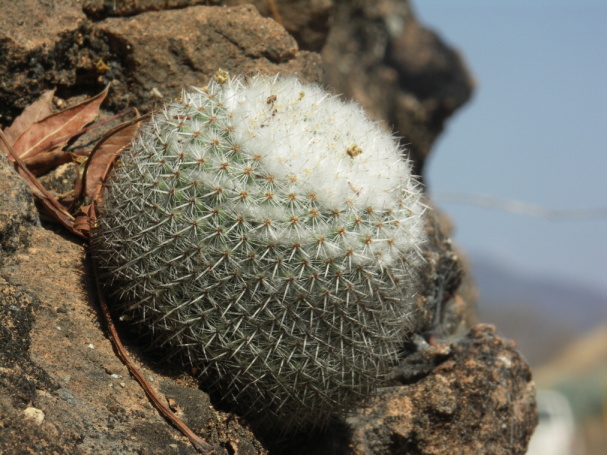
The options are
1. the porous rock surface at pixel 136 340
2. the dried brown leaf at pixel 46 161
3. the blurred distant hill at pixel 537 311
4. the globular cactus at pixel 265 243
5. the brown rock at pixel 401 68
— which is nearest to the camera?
the porous rock surface at pixel 136 340

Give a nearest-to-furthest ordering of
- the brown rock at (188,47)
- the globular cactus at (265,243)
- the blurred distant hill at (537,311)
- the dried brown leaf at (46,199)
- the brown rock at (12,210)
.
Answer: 1. the globular cactus at (265,243)
2. the brown rock at (12,210)
3. the dried brown leaf at (46,199)
4. the brown rock at (188,47)
5. the blurred distant hill at (537,311)

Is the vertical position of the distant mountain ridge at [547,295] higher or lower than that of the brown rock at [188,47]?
lower

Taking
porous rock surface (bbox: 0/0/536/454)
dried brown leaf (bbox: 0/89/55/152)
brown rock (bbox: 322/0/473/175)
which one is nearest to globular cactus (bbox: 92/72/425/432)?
porous rock surface (bbox: 0/0/536/454)

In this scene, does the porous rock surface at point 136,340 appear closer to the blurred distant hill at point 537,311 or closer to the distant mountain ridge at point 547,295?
the blurred distant hill at point 537,311

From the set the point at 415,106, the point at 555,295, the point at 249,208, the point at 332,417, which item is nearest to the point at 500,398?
the point at 332,417

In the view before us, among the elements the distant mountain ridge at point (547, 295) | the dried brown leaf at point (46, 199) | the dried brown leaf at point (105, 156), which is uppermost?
the dried brown leaf at point (105, 156)

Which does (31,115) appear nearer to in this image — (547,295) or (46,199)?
(46,199)

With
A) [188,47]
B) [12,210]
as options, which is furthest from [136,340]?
[188,47]

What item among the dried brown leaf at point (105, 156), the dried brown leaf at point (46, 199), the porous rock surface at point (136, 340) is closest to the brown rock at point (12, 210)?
the porous rock surface at point (136, 340)
